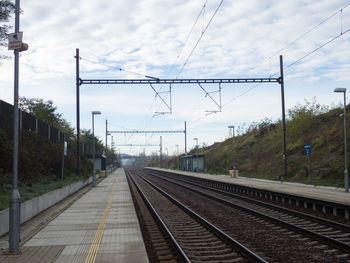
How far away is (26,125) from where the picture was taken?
26484 millimetres

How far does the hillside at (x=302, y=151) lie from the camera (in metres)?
34.7

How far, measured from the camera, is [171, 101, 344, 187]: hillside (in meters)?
34.7

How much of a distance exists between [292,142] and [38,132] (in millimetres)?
33666

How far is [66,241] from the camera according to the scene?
10398mm

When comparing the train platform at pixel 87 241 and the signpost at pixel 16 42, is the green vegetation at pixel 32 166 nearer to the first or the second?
the train platform at pixel 87 241

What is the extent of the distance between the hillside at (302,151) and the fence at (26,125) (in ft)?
67.0

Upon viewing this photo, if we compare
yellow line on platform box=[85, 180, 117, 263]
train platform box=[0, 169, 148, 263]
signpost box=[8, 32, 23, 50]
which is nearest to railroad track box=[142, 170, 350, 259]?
train platform box=[0, 169, 148, 263]

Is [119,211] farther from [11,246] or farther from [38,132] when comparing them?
[38,132]

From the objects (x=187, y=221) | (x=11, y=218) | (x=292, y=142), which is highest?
(x=292, y=142)

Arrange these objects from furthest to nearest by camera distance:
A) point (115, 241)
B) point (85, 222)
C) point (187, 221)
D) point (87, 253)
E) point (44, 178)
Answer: point (44, 178)
point (187, 221)
point (85, 222)
point (115, 241)
point (87, 253)

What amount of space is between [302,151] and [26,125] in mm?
31305

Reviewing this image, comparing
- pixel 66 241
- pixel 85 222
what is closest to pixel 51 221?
pixel 85 222

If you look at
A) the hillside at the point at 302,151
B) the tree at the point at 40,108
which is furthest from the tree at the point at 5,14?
A: the tree at the point at 40,108

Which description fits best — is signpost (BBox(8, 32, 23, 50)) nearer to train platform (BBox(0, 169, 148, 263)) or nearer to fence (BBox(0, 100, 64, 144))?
train platform (BBox(0, 169, 148, 263))
